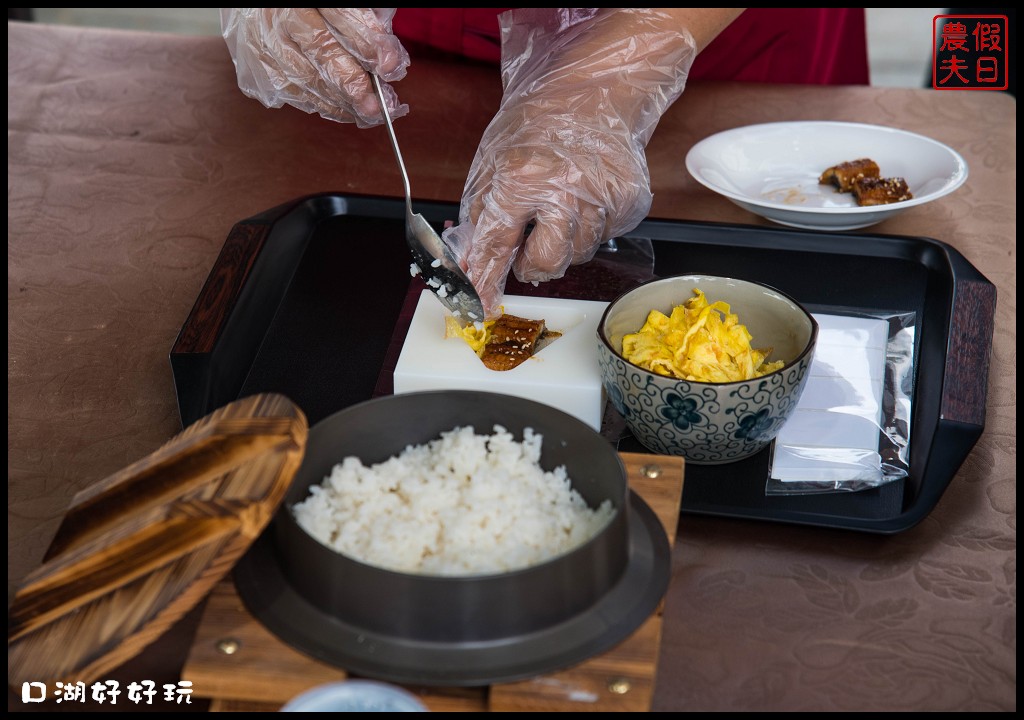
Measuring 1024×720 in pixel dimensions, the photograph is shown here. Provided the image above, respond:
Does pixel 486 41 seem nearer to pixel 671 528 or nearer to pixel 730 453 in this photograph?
pixel 730 453

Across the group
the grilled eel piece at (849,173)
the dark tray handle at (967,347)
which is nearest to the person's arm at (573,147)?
the grilled eel piece at (849,173)

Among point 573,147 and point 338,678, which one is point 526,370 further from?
point 338,678

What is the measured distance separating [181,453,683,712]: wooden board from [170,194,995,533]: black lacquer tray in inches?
11.7

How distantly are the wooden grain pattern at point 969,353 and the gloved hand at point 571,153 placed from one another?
0.47 m

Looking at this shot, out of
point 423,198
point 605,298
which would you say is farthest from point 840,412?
point 423,198

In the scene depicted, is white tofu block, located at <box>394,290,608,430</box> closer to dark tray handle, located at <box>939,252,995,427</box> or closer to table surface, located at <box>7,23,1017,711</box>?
table surface, located at <box>7,23,1017,711</box>

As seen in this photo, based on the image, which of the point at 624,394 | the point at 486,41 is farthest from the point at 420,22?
the point at 624,394

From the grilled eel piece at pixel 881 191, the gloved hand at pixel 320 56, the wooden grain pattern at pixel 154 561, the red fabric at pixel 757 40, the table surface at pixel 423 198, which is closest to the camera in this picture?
the wooden grain pattern at pixel 154 561

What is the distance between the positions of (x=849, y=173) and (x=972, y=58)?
668mm

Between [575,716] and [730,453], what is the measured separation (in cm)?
42

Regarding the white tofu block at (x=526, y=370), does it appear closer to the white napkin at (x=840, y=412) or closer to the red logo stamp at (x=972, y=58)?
the white napkin at (x=840, y=412)

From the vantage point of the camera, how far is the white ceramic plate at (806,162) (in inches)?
66.5

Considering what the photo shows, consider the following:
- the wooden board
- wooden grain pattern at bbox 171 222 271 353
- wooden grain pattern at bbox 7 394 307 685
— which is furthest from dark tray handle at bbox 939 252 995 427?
wooden grain pattern at bbox 171 222 271 353

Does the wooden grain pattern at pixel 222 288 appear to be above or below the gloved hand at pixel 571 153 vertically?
below
